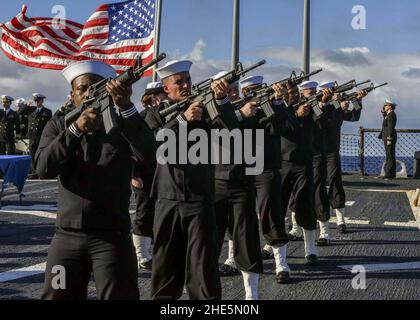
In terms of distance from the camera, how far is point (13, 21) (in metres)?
19.8

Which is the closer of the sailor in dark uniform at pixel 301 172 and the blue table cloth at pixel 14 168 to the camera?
the sailor in dark uniform at pixel 301 172

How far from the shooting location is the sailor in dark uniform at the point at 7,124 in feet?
69.4

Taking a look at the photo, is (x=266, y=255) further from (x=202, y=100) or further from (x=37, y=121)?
(x=37, y=121)

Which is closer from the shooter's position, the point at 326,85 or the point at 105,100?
the point at 105,100

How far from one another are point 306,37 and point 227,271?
557 inches

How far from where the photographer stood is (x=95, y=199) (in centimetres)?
427

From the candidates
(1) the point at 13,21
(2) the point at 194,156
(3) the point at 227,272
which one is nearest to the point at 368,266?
(3) the point at 227,272

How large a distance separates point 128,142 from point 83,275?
0.88 meters

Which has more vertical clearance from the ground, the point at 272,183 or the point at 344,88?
the point at 344,88

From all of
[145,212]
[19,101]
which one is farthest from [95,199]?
[19,101]

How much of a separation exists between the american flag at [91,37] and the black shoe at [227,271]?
38.0ft

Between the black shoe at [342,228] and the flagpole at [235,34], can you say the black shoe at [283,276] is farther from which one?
the flagpole at [235,34]

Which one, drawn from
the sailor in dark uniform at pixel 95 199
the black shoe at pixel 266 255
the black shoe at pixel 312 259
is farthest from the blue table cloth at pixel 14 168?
the sailor in dark uniform at pixel 95 199

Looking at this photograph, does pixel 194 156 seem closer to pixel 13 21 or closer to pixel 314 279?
pixel 314 279
